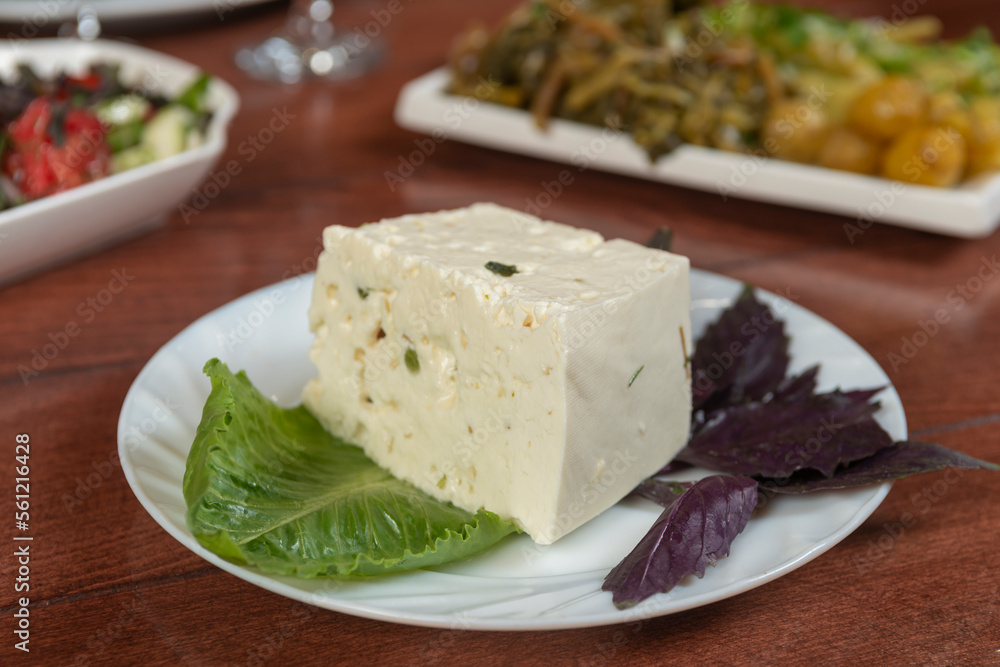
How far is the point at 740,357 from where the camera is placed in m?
1.40

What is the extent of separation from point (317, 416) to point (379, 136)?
133cm

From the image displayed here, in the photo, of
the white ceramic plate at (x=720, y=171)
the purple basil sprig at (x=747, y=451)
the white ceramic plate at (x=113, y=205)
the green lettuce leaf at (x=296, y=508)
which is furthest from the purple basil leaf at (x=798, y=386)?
the white ceramic plate at (x=113, y=205)

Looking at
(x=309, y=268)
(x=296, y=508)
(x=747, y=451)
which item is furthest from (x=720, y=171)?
(x=296, y=508)

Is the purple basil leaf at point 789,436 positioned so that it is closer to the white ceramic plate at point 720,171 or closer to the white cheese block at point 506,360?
the white cheese block at point 506,360

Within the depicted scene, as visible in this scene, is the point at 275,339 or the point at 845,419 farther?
the point at 275,339

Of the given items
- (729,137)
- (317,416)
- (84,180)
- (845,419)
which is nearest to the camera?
(845,419)

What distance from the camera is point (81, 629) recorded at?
3.27ft

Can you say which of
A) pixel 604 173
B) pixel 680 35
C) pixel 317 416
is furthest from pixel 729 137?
pixel 317 416

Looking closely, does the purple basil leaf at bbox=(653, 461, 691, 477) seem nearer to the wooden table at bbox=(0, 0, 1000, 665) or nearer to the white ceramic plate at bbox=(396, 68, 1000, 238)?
the wooden table at bbox=(0, 0, 1000, 665)

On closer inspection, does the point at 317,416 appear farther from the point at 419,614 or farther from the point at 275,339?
the point at 419,614

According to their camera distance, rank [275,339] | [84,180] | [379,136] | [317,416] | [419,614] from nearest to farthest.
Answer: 1. [419,614]
2. [317,416]
3. [275,339]
4. [84,180]
5. [379,136]

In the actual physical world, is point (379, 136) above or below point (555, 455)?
below

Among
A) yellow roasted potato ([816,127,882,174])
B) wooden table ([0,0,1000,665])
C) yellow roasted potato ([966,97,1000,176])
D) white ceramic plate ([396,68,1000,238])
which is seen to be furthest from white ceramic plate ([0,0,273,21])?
yellow roasted potato ([966,97,1000,176])

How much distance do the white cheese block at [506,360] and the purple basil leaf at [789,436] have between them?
0.05 meters
